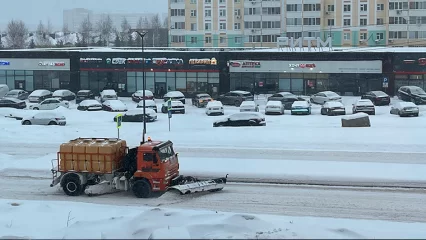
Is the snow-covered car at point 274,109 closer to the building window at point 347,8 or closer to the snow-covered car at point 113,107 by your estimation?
the snow-covered car at point 113,107

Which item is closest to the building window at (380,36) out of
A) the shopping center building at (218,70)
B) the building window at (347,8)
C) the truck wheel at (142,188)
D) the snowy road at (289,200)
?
the building window at (347,8)

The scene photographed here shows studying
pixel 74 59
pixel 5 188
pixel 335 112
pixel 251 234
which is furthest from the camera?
pixel 74 59

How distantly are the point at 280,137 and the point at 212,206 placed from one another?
14.3m

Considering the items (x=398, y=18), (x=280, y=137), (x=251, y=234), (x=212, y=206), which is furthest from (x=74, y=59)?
(x=251, y=234)

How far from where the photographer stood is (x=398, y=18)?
76250mm

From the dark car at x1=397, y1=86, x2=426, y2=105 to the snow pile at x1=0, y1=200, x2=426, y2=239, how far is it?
113 ft

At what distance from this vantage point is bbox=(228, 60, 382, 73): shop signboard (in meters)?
54.5

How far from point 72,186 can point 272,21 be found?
6304cm

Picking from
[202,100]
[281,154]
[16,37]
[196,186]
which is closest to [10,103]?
[202,100]

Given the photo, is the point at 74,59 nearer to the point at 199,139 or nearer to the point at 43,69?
the point at 43,69

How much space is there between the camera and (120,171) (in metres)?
19.2

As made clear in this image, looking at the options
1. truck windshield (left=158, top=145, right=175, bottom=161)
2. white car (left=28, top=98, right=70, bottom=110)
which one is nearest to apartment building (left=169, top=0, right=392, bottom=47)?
white car (left=28, top=98, right=70, bottom=110)

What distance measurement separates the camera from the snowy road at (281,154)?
25.2 metres

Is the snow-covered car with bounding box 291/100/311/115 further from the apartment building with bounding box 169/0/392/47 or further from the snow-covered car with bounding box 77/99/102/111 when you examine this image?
the apartment building with bounding box 169/0/392/47
